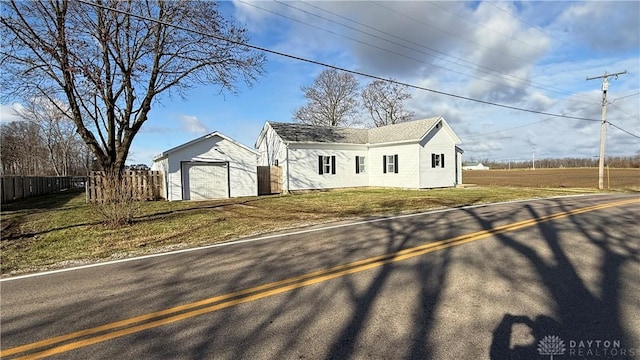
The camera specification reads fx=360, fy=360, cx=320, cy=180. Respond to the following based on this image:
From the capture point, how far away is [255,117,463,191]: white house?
24.8m

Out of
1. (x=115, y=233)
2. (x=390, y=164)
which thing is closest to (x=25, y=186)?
(x=115, y=233)

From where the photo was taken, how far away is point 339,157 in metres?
26.9

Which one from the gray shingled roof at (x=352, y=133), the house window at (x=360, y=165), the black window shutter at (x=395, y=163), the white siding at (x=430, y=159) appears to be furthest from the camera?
the house window at (x=360, y=165)

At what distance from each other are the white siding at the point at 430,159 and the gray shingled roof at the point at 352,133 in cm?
97

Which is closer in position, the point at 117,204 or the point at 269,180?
the point at 117,204

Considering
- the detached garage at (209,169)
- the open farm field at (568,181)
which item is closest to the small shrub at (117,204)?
the detached garage at (209,169)

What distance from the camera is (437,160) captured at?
26.2m

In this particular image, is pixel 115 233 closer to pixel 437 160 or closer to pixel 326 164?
pixel 326 164

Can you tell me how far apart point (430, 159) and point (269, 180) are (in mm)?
11426

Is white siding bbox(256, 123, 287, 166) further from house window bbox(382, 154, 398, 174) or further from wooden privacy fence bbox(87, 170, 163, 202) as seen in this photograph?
house window bbox(382, 154, 398, 174)

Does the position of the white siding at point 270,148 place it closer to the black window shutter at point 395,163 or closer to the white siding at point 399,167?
the white siding at point 399,167

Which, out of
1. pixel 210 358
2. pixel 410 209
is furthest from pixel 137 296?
pixel 410 209

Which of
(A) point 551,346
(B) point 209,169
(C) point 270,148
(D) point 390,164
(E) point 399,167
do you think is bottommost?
(A) point 551,346

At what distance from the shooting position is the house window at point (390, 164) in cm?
2630
